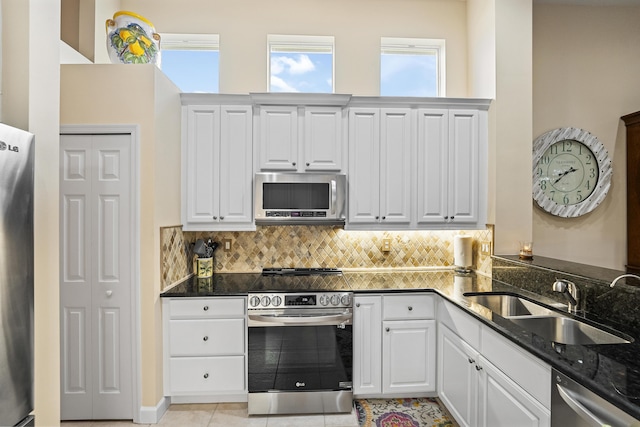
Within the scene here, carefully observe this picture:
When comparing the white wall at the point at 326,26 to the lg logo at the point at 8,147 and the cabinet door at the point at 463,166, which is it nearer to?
the cabinet door at the point at 463,166

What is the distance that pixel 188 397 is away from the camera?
9.23 feet

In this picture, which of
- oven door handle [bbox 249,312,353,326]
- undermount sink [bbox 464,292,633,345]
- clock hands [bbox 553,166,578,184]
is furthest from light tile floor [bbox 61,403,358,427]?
clock hands [bbox 553,166,578,184]

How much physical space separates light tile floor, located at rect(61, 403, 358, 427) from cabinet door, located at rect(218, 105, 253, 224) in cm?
148

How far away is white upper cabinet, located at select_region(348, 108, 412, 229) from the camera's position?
312 cm

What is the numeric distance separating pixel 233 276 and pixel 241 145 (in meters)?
1.18

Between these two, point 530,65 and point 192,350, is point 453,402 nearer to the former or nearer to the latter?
point 192,350

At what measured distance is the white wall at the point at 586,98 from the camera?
3330 mm

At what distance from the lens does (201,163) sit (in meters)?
3.03

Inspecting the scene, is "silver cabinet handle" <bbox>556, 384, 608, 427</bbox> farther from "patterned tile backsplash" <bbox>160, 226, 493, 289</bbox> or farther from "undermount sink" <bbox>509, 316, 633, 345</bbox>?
"patterned tile backsplash" <bbox>160, 226, 493, 289</bbox>

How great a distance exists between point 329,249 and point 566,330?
6.41ft

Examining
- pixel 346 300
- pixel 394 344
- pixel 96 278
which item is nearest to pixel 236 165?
pixel 96 278

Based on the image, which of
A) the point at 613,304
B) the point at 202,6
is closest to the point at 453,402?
the point at 613,304

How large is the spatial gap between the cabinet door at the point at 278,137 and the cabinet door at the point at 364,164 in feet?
1.65

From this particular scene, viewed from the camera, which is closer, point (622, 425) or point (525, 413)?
point (622, 425)
